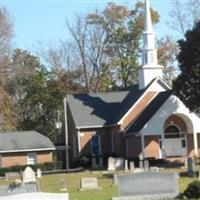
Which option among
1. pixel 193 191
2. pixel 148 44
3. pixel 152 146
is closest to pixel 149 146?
pixel 152 146

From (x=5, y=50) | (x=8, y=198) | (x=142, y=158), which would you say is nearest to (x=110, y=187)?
(x=8, y=198)

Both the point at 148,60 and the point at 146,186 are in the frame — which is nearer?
the point at 146,186

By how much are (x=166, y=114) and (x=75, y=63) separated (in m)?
29.7

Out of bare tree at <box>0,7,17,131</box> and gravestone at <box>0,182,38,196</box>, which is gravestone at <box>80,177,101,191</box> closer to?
gravestone at <box>0,182,38,196</box>

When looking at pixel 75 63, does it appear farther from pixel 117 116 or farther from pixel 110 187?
pixel 110 187

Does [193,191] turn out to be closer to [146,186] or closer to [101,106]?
[146,186]

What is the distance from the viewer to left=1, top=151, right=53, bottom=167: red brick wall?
64938 millimetres

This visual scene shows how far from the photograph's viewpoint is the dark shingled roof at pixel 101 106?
6519 centimetres

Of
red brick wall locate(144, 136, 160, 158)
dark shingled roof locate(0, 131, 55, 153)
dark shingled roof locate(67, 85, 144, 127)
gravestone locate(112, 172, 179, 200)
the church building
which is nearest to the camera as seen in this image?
gravestone locate(112, 172, 179, 200)

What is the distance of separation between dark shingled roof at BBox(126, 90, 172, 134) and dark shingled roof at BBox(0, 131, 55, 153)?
9177 mm

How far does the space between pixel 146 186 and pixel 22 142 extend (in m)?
40.3

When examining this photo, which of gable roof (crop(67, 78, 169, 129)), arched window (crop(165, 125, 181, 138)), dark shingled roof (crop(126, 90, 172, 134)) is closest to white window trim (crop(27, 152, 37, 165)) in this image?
gable roof (crop(67, 78, 169, 129))

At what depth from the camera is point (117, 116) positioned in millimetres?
64938

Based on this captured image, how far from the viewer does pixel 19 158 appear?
6538 centimetres
